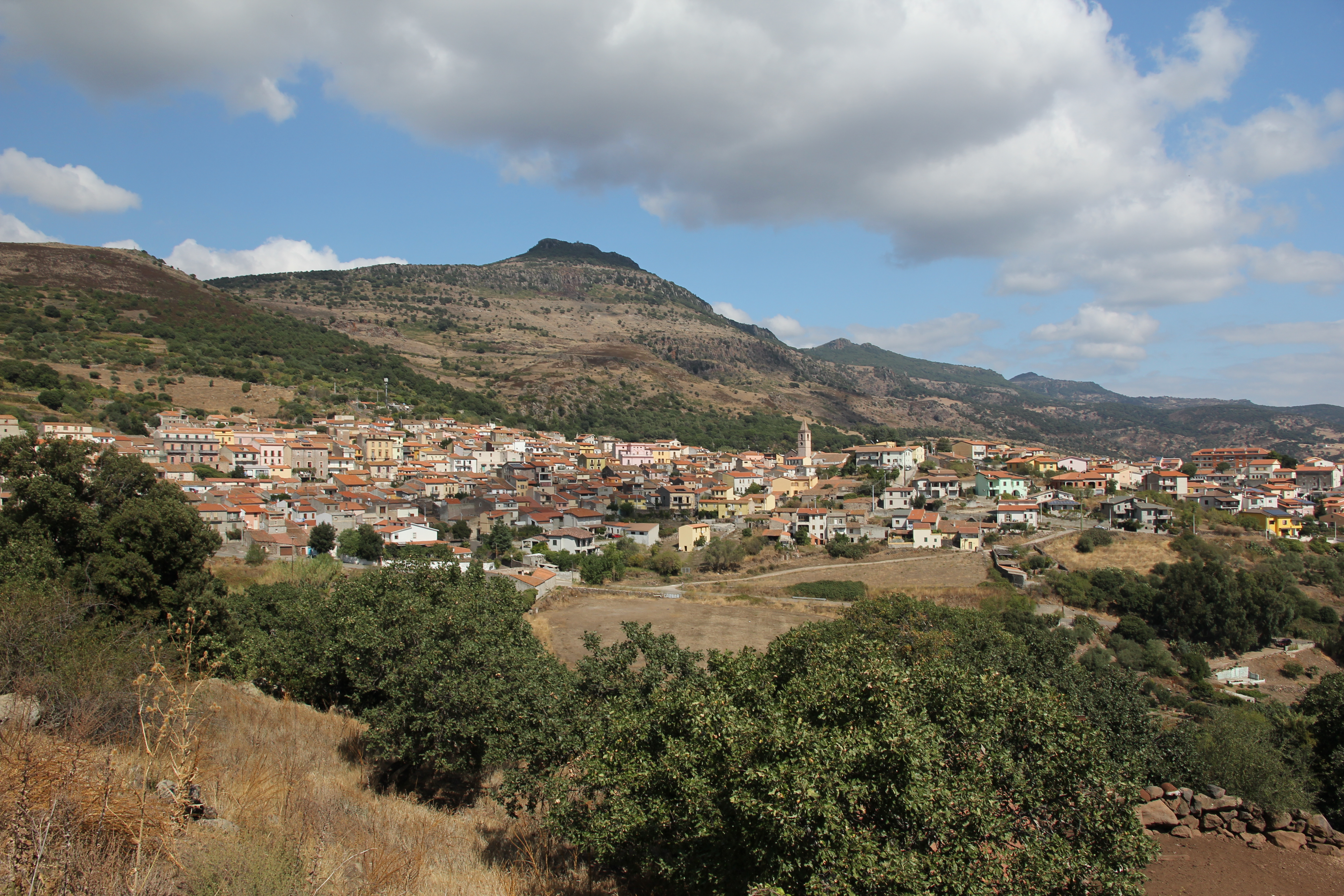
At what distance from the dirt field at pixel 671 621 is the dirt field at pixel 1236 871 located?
1752 centimetres

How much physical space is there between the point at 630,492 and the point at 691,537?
36.2ft

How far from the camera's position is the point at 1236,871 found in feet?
33.5

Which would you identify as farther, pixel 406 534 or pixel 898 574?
pixel 898 574

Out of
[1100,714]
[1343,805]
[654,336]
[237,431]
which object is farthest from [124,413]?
[654,336]

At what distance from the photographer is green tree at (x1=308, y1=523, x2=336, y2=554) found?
3912 centimetres

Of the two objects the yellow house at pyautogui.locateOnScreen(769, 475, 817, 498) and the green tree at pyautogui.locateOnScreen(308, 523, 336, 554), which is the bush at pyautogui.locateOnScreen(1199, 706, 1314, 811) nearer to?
the green tree at pyautogui.locateOnScreen(308, 523, 336, 554)

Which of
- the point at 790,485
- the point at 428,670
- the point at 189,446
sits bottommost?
the point at 790,485

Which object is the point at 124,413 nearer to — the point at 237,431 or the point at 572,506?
the point at 237,431

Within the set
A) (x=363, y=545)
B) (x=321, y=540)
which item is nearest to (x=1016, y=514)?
(x=363, y=545)

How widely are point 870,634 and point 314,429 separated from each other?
2449 inches

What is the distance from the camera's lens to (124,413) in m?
57.7

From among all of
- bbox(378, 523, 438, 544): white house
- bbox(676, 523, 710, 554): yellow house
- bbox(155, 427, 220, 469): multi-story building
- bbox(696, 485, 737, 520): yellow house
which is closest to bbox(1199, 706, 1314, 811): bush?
bbox(676, 523, 710, 554): yellow house

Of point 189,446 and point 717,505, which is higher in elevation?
point 189,446

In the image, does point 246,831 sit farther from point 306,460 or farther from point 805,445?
point 805,445
